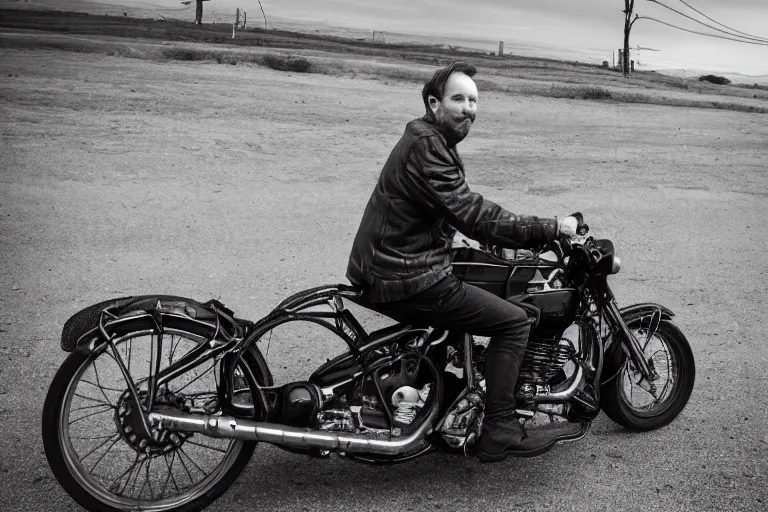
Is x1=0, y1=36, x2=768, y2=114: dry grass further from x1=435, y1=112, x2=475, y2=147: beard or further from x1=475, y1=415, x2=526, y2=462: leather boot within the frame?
x1=475, y1=415, x2=526, y2=462: leather boot

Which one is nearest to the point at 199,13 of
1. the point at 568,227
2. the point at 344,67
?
the point at 344,67

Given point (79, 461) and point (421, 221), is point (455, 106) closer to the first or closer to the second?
point (421, 221)

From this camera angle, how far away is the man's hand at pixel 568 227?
11.7ft

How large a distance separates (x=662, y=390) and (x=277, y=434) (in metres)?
2.17

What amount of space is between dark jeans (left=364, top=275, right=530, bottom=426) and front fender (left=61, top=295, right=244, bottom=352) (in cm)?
67

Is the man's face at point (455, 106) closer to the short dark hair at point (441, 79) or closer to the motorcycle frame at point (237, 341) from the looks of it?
the short dark hair at point (441, 79)

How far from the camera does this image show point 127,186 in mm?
9352

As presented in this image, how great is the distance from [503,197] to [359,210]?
6.35 ft

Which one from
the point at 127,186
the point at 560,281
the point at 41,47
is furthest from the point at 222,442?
the point at 41,47

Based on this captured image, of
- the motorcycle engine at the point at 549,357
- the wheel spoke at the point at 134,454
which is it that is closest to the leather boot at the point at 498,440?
the motorcycle engine at the point at 549,357

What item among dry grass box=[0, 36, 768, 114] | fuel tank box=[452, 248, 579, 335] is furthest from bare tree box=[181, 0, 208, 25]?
fuel tank box=[452, 248, 579, 335]

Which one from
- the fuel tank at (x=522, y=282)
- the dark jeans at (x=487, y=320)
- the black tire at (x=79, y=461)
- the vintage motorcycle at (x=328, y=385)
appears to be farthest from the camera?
the fuel tank at (x=522, y=282)

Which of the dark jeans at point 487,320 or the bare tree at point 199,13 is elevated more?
the bare tree at point 199,13

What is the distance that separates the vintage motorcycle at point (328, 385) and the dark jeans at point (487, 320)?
0.10m
